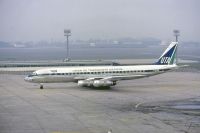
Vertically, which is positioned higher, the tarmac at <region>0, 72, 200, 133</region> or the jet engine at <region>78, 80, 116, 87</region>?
the jet engine at <region>78, 80, 116, 87</region>

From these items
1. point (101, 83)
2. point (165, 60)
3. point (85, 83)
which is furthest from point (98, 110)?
point (165, 60)

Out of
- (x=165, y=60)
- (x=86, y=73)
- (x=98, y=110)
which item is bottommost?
(x=98, y=110)

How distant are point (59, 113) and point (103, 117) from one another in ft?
17.5

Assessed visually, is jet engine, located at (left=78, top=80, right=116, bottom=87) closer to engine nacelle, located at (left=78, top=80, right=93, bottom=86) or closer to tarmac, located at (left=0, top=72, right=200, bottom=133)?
engine nacelle, located at (left=78, top=80, right=93, bottom=86)

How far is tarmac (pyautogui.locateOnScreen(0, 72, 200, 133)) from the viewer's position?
3503 cm

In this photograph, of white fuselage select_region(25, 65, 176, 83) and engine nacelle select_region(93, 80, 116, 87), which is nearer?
engine nacelle select_region(93, 80, 116, 87)

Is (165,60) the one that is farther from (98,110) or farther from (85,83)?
(98,110)

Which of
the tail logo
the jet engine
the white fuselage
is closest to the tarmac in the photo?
the jet engine

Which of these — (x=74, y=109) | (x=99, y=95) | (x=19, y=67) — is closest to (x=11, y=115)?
(x=74, y=109)

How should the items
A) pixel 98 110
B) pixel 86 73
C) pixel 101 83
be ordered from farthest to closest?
1. pixel 86 73
2. pixel 101 83
3. pixel 98 110

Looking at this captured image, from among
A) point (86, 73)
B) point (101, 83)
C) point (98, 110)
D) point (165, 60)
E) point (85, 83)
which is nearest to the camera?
point (98, 110)

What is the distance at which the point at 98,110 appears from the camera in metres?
44.3

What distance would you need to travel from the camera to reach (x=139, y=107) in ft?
152

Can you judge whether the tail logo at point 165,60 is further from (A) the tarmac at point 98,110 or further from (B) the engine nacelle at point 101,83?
(B) the engine nacelle at point 101,83
